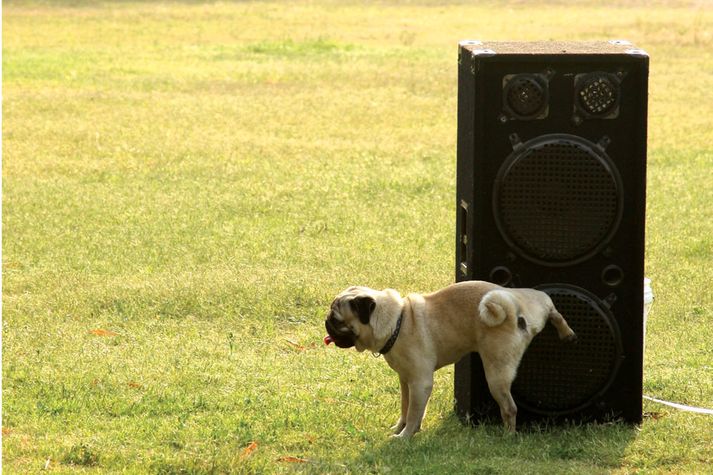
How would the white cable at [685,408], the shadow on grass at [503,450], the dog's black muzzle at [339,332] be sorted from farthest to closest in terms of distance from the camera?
the white cable at [685,408] < the dog's black muzzle at [339,332] < the shadow on grass at [503,450]

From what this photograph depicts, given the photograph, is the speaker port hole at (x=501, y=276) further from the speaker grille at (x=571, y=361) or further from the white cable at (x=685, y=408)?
the white cable at (x=685, y=408)

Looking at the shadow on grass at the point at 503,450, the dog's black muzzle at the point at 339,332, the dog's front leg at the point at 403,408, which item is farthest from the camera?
the dog's front leg at the point at 403,408

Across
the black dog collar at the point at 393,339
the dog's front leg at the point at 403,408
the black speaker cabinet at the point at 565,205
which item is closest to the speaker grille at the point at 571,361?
the black speaker cabinet at the point at 565,205

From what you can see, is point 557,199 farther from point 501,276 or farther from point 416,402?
point 416,402

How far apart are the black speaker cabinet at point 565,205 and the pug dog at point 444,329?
0.15 m

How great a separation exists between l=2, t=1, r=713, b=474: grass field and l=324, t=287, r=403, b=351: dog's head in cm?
47

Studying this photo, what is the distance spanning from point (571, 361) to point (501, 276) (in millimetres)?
475

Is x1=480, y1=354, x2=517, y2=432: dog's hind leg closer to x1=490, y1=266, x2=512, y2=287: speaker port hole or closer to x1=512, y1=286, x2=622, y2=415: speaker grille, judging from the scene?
x1=512, y1=286, x2=622, y2=415: speaker grille

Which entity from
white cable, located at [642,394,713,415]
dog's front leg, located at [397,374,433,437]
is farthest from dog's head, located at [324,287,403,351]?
white cable, located at [642,394,713,415]

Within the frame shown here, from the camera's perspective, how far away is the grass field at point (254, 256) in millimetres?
5527

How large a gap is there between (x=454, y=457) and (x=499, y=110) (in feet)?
4.75

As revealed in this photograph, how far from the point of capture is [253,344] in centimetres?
771

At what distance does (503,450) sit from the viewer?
5309 millimetres

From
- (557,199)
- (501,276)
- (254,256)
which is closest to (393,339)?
(501,276)
